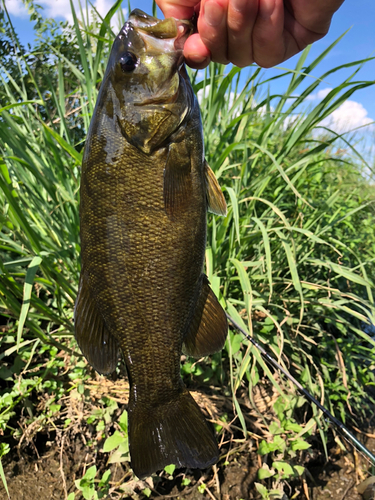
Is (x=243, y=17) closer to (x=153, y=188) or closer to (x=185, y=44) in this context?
(x=185, y=44)

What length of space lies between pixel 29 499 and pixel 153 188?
1.89 metres

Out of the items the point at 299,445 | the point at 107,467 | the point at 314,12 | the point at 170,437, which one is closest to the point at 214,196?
the point at 314,12

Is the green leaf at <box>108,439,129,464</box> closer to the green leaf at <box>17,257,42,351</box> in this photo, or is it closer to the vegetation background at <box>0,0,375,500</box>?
the vegetation background at <box>0,0,375,500</box>

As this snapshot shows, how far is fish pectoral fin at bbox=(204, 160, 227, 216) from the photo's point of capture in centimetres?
122

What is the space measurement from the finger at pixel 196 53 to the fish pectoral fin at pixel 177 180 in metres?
0.30

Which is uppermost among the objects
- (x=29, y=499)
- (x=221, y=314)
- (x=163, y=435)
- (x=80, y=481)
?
(x=221, y=314)

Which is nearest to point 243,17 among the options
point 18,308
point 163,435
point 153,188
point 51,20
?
point 153,188

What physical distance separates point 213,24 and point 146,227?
0.71m

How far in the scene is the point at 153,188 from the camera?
1144 mm

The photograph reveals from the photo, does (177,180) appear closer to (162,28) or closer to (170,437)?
(162,28)

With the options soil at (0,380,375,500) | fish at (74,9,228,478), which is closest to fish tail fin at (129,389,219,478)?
fish at (74,9,228,478)

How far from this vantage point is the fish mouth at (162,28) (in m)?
1.20

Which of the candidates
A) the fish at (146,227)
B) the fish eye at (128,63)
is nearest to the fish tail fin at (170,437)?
the fish at (146,227)

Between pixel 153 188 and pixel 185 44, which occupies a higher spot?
pixel 185 44
